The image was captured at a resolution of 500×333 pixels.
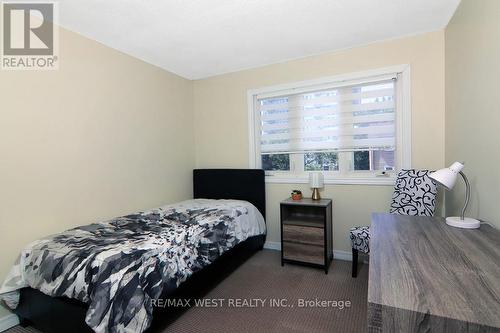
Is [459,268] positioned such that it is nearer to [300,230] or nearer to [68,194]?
[300,230]

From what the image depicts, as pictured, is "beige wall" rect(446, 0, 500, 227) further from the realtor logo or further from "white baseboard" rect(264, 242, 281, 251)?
the realtor logo

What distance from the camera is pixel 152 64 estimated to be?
3094 mm

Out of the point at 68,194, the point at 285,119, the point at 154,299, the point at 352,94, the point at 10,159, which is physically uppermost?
the point at 352,94

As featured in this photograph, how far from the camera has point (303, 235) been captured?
270 cm

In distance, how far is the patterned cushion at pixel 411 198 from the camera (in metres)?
2.28

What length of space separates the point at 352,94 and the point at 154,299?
2746 mm

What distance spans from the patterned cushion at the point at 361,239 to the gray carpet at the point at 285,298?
0.37 metres

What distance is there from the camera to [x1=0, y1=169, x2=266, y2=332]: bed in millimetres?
1543

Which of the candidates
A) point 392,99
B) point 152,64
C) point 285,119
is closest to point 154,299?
point 285,119

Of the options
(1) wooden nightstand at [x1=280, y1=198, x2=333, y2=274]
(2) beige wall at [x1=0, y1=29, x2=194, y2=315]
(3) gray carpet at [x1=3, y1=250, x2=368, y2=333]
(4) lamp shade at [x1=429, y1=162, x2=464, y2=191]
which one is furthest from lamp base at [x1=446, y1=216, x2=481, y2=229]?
(2) beige wall at [x1=0, y1=29, x2=194, y2=315]

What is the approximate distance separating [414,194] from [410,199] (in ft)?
0.19

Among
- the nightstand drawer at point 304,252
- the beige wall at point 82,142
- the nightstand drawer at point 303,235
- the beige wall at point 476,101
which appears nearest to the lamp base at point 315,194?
the nightstand drawer at point 303,235

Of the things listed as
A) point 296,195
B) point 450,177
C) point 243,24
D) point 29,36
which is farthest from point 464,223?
point 29,36

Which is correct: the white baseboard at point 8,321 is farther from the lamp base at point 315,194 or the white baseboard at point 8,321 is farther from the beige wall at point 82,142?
the lamp base at point 315,194
